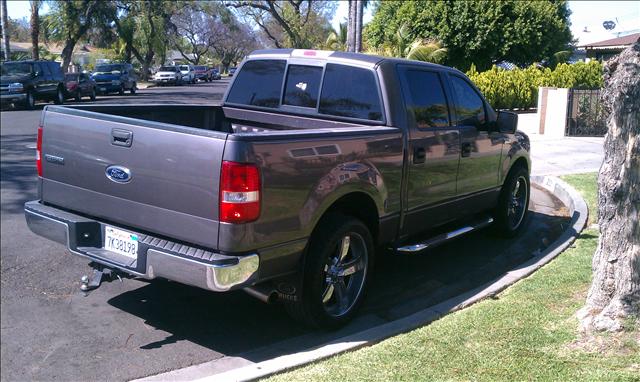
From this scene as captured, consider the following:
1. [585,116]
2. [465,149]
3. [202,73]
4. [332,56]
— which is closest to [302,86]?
[332,56]

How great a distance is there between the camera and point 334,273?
16.3 ft

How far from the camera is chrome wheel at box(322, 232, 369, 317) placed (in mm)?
4953

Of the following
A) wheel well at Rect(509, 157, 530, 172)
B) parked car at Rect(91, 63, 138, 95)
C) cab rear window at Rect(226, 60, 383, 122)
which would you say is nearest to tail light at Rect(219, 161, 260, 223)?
cab rear window at Rect(226, 60, 383, 122)

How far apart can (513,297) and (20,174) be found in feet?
27.2

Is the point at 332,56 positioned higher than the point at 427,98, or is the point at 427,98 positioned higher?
the point at 332,56

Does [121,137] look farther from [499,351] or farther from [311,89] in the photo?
[499,351]

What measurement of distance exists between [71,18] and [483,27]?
99.9 feet

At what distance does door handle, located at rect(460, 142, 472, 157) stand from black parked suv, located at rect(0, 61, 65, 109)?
22.0 metres

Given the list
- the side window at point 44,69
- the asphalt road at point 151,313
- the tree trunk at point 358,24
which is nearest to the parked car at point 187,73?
the side window at point 44,69

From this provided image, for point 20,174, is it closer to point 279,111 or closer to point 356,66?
point 279,111

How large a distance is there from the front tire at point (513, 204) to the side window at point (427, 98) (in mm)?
1693

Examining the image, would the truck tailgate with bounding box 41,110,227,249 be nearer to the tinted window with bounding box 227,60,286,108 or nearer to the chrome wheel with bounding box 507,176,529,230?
the tinted window with bounding box 227,60,286,108

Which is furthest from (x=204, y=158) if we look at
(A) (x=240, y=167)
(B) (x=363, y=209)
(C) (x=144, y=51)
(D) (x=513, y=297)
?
(C) (x=144, y=51)

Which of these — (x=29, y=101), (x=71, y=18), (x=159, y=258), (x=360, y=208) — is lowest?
(x=159, y=258)
